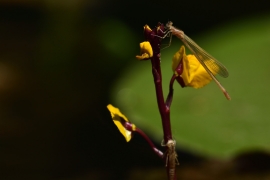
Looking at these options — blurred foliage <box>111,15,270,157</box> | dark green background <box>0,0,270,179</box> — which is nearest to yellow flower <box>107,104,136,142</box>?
blurred foliage <box>111,15,270,157</box>

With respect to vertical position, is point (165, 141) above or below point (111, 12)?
below

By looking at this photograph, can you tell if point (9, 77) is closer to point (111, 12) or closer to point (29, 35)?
point (29, 35)

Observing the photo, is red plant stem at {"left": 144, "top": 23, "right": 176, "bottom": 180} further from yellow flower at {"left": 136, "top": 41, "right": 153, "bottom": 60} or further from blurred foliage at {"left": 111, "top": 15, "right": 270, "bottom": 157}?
blurred foliage at {"left": 111, "top": 15, "right": 270, "bottom": 157}

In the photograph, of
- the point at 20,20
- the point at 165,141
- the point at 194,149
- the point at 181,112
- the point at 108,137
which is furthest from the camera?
the point at 20,20

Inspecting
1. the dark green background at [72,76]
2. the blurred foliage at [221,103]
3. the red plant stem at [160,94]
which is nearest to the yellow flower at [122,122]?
the red plant stem at [160,94]

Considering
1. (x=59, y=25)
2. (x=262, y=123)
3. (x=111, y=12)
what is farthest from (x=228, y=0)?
(x=262, y=123)

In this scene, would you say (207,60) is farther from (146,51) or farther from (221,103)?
(221,103)

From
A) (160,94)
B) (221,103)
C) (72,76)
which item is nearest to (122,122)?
(160,94)
